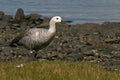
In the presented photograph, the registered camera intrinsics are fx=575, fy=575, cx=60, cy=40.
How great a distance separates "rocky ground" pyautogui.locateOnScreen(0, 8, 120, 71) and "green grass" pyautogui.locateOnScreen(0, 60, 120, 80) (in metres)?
2.14

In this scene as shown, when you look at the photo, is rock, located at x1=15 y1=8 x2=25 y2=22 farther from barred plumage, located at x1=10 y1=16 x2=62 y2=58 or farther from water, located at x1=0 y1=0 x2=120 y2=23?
barred plumage, located at x1=10 y1=16 x2=62 y2=58

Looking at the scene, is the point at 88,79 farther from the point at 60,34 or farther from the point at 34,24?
the point at 34,24

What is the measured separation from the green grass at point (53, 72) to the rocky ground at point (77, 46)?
2.14 meters

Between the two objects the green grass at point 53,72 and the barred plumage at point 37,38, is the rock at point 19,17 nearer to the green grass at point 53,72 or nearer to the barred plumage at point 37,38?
the barred plumage at point 37,38

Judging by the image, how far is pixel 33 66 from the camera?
15773 millimetres

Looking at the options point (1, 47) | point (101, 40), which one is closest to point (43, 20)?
point (101, 40)

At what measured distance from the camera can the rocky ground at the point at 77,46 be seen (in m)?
21.4

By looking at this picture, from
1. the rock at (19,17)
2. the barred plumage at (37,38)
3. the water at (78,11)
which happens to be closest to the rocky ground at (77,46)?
the barred plumage at (37,38)

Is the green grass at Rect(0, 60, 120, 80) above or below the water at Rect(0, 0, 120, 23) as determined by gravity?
above

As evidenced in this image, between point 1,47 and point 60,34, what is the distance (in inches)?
323

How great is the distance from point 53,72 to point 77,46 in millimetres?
10867

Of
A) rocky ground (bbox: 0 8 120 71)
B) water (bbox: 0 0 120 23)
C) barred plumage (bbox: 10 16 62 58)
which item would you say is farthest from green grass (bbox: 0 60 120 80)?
water (bbox: 0 0 120 23)

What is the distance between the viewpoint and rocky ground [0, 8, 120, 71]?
2141cm

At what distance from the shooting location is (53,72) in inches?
577
